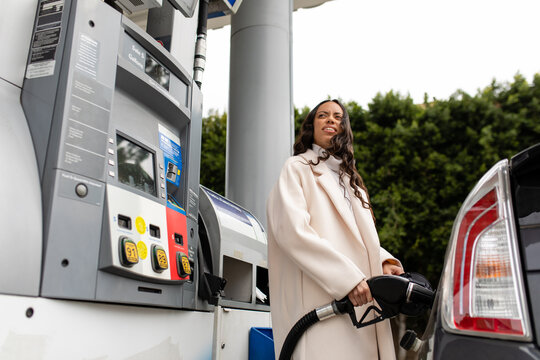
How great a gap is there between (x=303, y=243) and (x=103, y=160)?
0.78 m

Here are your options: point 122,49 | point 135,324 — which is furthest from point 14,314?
point 122,49

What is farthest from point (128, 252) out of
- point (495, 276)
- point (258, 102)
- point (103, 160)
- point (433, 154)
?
point (433, 154)

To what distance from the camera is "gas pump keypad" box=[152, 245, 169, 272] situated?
1747 mm

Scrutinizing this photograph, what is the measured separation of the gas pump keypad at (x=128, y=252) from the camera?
1.58m

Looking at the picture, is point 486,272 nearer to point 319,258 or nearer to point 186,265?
point 319,258

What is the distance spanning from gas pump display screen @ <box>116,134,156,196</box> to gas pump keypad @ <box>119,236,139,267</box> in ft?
0.83

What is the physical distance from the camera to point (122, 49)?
71.6 inches

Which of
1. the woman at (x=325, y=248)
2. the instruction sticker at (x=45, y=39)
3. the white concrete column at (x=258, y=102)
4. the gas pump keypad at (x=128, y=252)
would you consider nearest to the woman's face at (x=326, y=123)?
the woman at (x=325, y=248)

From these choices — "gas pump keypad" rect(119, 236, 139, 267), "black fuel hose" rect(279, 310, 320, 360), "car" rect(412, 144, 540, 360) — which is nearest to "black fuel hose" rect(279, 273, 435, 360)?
"black fuel hose" rect(279, 310, 320, 360)

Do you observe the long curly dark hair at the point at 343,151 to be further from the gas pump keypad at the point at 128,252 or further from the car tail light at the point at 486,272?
the car tail light at the point at 486,272

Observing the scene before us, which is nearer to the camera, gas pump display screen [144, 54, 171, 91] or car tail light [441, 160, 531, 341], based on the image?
car tail light [441, 160, 531, 341]

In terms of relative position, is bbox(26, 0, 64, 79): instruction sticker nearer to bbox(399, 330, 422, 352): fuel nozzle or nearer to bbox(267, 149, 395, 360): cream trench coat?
bbox(267, 149, 395, 360): cream trench coat

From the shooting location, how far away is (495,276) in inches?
36.1

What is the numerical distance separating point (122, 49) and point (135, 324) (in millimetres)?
1027
